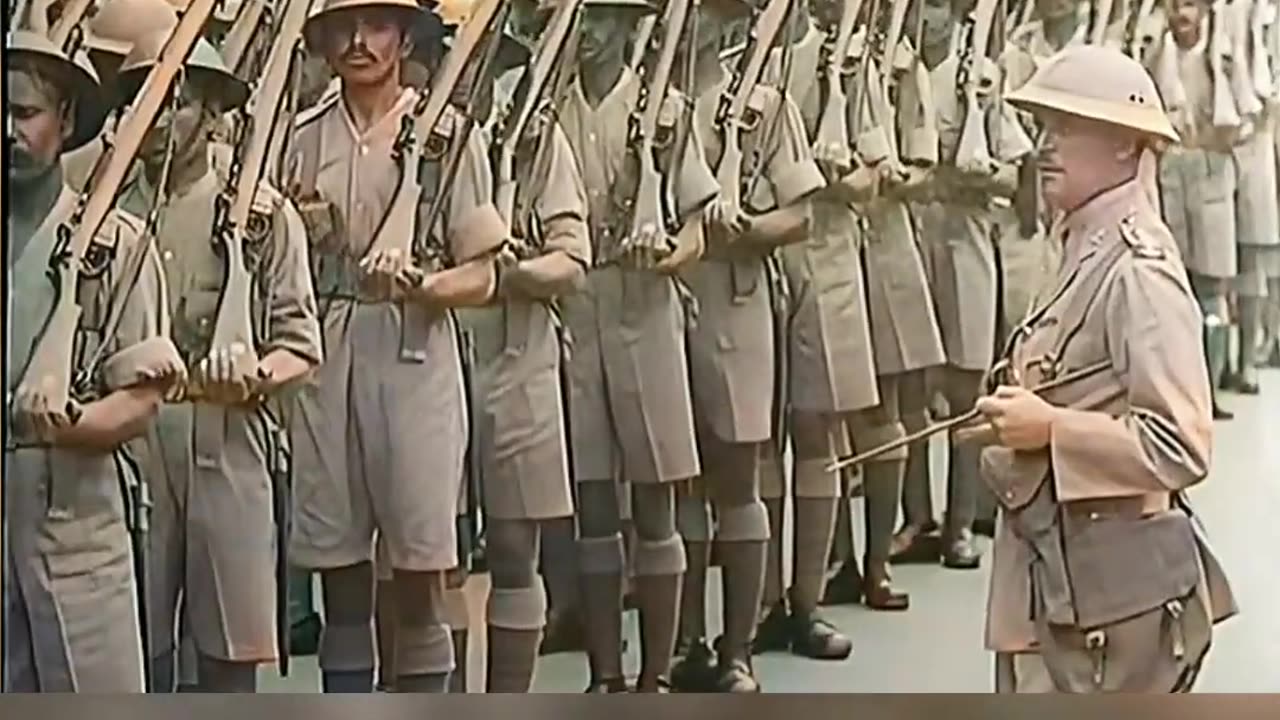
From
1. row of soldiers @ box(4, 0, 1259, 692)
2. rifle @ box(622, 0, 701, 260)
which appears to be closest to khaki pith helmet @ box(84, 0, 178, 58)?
row of soldiers @ box(4, 0, 1259, 692)

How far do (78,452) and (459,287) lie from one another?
31 centimetres

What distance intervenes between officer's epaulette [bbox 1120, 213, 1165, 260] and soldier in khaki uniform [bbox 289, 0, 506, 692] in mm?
464

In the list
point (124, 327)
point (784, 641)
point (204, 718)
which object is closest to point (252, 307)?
point (124, 327)

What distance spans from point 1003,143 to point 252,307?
57 cm

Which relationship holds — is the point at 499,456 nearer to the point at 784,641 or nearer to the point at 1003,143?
the point at 784,641

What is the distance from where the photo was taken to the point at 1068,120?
1.14 meters

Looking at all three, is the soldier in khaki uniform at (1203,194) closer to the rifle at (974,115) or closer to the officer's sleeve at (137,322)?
the rifle at (974,115)

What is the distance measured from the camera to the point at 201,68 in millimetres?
1143

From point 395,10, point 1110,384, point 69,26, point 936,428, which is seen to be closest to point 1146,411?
point 1110,384

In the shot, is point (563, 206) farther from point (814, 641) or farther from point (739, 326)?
point (814, 641)

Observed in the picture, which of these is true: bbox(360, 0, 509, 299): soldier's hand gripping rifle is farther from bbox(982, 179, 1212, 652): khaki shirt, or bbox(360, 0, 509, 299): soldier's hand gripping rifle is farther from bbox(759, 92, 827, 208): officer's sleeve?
bbox(982, 179, 1212, 652): khaki shirt

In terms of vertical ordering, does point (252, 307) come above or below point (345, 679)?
above

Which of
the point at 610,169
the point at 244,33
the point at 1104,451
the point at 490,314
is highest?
the point at 244,33

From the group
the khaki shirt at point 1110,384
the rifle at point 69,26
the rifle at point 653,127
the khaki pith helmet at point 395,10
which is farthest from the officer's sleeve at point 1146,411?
the rifle at point 69,26
